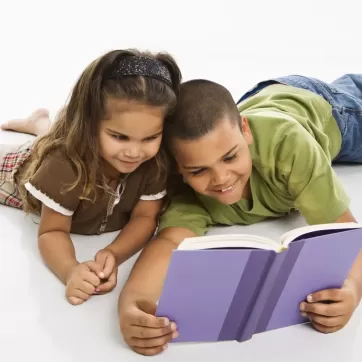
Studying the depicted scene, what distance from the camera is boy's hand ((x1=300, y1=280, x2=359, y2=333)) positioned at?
3.52ft

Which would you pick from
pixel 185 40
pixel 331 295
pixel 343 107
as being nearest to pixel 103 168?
pixel 331 295

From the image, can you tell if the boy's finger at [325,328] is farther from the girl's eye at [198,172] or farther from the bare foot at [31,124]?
the bare foot at [31,124]

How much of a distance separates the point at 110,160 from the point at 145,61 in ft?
0.64

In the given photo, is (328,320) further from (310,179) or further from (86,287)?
(86,287)

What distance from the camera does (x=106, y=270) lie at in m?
1.20

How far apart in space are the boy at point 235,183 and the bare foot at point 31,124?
0.58 m

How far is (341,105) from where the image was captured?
1.59 metres

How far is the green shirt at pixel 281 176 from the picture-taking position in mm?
1229

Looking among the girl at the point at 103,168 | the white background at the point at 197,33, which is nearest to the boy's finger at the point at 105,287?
the girl at the point at 103,168

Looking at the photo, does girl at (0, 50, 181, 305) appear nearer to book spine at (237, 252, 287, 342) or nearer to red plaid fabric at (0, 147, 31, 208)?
red plaid fabric at (0, 147, 31, 208)

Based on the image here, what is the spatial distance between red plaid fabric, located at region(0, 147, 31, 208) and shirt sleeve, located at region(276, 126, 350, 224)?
1.91 feet

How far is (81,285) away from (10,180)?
15.6 inches

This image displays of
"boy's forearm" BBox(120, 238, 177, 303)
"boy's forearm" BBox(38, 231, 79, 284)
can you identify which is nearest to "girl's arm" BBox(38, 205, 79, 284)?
"boy's forearm" BBox(38, 231, 79, 284)

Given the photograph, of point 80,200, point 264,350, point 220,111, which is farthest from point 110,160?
point 264,350
